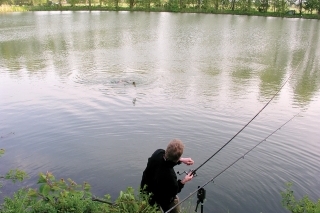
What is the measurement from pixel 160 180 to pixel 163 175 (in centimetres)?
11

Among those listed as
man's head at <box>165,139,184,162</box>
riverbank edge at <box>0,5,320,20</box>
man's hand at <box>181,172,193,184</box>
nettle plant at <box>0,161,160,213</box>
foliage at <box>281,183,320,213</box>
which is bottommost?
foliage at <box>281,183,320,213</box>

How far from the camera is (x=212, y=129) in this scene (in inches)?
392

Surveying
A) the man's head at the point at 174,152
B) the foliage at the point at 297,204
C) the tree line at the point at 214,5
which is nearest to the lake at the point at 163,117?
the foliage at the point at 297,204

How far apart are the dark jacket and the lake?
2124 millimetres

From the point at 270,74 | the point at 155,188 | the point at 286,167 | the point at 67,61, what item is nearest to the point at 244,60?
the point at 270,74

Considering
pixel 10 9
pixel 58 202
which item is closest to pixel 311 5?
pixel 10 9

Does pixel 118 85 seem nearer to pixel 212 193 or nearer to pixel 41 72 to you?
pixel 41 72

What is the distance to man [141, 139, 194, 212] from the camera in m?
4.29

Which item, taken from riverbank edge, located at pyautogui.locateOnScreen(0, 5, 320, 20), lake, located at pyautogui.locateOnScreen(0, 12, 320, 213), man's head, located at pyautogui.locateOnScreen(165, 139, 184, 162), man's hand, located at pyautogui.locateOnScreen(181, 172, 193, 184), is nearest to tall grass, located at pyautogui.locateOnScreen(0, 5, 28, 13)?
riverbank edge, located at pyautogui.locateOnScreen(0, 5, 320, 20)

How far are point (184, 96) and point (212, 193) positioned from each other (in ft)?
23.2

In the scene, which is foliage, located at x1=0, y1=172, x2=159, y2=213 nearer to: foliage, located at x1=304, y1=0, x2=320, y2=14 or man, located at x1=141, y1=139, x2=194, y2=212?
man, located at x1=141, y1=139, x2=194, y2=212

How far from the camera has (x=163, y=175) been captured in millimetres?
4379

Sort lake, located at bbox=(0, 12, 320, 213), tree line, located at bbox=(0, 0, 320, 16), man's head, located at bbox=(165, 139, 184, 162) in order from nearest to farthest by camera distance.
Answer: man's head, located at bbox=(165, 139, 184, 162) < lake, located at bbox=(0, 12, 320, 213) < tree line, located at bbox=(0, 0, 320, 16)

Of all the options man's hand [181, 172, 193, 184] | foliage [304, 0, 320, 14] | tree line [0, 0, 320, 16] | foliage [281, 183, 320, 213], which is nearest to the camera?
man's hand [181, 172, 193, 184]
